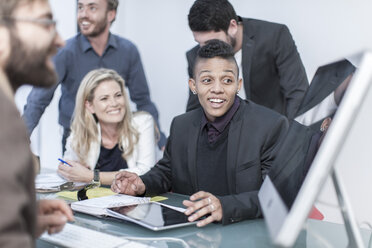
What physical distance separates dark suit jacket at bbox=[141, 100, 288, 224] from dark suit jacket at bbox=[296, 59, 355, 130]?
0.71 metres

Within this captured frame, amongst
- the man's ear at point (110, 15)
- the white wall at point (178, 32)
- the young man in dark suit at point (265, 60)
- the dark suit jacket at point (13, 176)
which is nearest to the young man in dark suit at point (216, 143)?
the young man in dark suit at point (265, 60)

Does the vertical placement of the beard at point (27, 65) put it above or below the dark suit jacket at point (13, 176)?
above

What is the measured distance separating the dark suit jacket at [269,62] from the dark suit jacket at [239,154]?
860 mm

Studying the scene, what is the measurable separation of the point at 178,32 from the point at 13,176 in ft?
13.2

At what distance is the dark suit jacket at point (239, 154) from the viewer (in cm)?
204

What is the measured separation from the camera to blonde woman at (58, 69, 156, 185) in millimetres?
2900

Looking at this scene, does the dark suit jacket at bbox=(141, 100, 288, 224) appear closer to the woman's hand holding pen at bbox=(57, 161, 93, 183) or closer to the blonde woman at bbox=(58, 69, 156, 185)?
the woman's hand holding pen at bbox=(57, 161, 93, 183)

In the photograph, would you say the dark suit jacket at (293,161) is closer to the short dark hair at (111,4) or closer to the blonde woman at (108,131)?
the blonde woman at (108,131)

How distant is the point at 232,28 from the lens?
2.94 metres

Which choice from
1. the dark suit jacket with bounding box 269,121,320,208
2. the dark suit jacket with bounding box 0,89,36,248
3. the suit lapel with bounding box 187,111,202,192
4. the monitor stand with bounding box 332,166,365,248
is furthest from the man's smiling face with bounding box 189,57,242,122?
the dark suit jacket with bounding box 0,89,36,248

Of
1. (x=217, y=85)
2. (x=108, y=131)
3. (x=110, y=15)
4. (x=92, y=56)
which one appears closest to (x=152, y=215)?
(x=217, y=85)

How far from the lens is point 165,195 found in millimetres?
2131

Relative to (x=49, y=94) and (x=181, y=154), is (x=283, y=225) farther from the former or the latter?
(x=49, y=94)

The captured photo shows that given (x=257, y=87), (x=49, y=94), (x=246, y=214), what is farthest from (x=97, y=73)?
(x=246, y=214)
